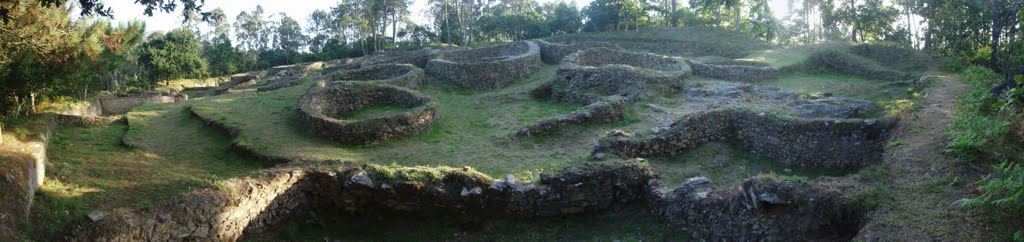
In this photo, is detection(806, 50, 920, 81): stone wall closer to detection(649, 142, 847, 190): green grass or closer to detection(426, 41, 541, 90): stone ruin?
detection(649, 142, 847, 190): green grass

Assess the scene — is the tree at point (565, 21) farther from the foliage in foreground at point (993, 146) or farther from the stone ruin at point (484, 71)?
the foliage in foreground at point (993, 146)

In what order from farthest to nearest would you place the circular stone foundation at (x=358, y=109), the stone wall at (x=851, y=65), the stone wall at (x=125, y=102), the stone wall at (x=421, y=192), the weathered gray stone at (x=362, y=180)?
the stone wall at (x=125, y=102) → the stone wall at (x=851, y=65) → the circular stone foundation at (x=358, y=109) → the weathered gray stone at (x=362, y=180) → the stone wall at (x=421, y=192)

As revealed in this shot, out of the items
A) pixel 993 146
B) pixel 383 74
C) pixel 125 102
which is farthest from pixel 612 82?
pixel 125 102

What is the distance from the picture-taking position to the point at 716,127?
51.8 ft

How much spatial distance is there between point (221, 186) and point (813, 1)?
138 ft

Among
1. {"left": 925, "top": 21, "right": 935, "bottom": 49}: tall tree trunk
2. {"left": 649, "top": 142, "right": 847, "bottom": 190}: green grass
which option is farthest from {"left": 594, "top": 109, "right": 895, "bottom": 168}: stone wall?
{"left": 925, "top": 21, "right": 935, "bottom": 49}: tall tree trunk

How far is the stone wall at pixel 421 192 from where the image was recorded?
11.4 meters

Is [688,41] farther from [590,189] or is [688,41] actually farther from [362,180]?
[362,180]

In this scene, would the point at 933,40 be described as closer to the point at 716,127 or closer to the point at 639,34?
the point at 639,34

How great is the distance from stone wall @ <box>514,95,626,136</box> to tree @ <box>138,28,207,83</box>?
3616 centimetres

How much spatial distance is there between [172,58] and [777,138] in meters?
42.6

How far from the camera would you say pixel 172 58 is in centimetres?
4256

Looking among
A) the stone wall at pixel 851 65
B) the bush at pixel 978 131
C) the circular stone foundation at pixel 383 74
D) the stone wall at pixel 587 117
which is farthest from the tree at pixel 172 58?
the bush at pixel 978 131

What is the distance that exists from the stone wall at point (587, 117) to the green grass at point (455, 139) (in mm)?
278
